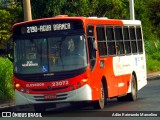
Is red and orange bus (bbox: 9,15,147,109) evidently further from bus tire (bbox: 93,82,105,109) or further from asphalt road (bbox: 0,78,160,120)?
asphalt road (bbox: 0,78,160,120)

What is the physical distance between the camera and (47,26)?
17078 millimetres

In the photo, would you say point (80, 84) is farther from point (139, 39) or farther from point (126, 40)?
point (139, 39)

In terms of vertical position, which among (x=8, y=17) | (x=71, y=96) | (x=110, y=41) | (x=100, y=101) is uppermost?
(x=110, y=41)

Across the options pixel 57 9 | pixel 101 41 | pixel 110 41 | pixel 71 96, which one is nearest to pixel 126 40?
pixel 110 41

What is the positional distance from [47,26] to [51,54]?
2.83ft

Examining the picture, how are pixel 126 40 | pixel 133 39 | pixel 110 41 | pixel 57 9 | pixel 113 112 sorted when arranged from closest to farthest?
pixel 113 112 < pixel 110 41 < pixel 126 40 < pixel 133 39 < pixel 57 9

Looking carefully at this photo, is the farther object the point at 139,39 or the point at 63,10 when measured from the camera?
the point at 63,10

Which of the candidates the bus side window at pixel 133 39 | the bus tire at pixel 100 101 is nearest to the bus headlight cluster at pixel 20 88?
the bus tire at pixel 100 101

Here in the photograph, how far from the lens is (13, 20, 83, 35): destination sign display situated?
55.4 feet

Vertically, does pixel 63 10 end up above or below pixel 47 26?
below

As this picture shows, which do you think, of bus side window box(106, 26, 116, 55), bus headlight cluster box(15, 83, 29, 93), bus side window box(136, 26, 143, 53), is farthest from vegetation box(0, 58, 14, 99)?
bus side window box(136, 26, 143, 53)

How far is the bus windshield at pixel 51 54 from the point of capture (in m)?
16.6

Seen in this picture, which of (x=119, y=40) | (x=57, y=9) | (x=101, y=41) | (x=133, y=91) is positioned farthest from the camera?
(x=57, y=9)

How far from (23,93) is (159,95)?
275 inches
